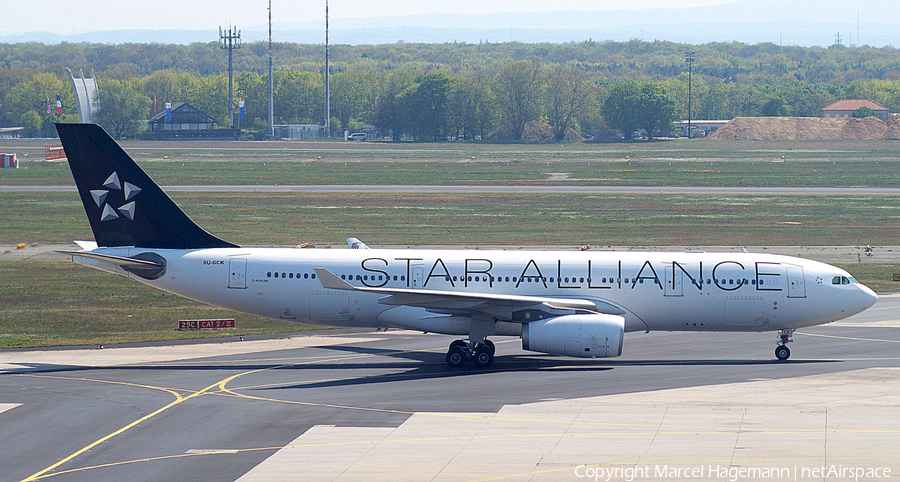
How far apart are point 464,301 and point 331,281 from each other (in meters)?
4.78

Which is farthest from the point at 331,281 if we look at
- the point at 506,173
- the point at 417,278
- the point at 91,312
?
the point at 506,173

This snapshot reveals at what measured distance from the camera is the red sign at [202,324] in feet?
133

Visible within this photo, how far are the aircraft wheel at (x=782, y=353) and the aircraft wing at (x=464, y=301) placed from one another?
7.62m

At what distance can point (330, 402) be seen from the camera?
28594 mm

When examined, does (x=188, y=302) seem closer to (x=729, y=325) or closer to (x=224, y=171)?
(x=729, y=325)

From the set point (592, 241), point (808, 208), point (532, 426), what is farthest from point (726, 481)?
point (808, 208)

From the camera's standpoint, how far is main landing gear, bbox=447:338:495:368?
33500 mm

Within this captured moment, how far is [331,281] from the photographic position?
3108 cm

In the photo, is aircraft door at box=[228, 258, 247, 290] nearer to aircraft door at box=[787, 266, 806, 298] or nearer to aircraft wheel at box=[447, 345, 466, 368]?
aircraft wheel at box=[447, 345, 466, 368]

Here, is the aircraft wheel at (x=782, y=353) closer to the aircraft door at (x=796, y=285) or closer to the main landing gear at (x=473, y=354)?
the aircraft door at (x=796, y=285)

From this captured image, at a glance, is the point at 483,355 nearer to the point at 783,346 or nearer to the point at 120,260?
the point at 783,346

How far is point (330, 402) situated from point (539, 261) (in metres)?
10.3

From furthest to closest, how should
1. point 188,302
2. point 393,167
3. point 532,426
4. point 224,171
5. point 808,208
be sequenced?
1. point 393,167
2. point 224,171
3. point 808,208
4. point 188,302
5. point 532,426

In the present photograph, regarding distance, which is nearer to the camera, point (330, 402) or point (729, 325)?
point (330, 402)
